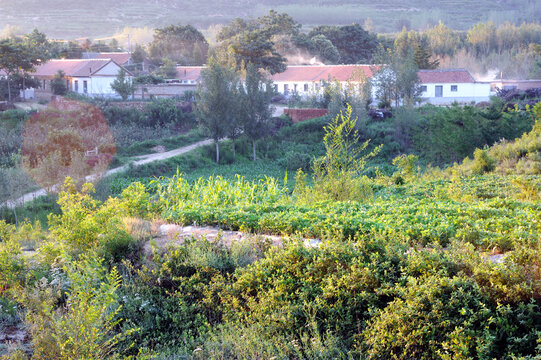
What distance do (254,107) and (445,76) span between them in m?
20.1

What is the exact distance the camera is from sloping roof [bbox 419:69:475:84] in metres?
39.8

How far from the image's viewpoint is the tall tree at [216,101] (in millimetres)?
24609


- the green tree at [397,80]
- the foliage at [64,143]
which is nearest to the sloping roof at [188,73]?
the foliage at [64,143]

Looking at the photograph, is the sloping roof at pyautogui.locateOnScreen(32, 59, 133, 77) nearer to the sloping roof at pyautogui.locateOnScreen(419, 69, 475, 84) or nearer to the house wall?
the house wall

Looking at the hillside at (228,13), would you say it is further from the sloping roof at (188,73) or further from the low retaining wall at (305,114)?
the low retaining wall at (305,114)

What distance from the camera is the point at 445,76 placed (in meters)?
40.2

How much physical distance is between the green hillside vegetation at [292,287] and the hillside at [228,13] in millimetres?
102681

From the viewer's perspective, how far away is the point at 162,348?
4855 mm

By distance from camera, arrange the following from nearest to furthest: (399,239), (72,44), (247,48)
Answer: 1. (399,239)
2. (247,48)
3. (72,44)

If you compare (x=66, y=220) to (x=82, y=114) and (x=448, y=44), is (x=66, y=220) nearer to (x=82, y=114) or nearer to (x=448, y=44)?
(x=82, y=114)

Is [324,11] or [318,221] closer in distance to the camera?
[318,221]

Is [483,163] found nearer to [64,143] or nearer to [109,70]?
[64,143]

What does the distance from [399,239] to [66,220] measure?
3922 millimetres

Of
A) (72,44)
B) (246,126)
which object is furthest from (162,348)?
(72,44)
